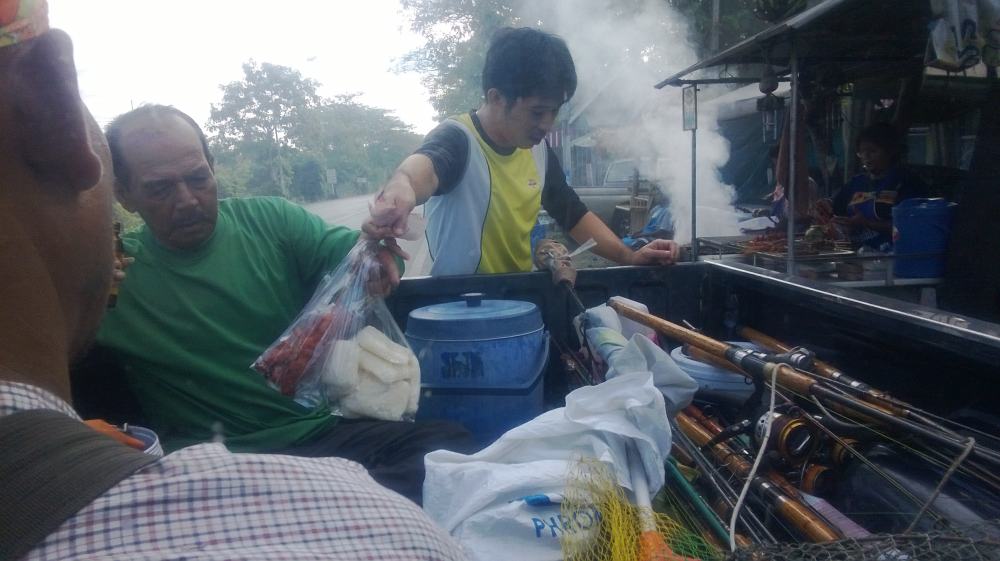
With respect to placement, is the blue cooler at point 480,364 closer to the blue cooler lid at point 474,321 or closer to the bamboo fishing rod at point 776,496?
the blue cooler lid at point 474,321

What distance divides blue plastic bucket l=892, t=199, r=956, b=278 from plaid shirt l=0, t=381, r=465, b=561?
359cm

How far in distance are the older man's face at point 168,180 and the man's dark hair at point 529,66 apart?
1.25 m

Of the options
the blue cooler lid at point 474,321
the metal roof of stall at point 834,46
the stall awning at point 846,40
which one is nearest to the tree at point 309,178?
the stall awning at point 846,40

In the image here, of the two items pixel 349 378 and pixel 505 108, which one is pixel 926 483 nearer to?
pixel 349 378

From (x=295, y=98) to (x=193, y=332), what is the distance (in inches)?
356

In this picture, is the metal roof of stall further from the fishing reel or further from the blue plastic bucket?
the fishing reel

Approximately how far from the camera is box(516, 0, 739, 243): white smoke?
42.2 feet

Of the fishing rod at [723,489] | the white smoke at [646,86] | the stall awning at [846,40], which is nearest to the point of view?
the fishing rod at [723,489]

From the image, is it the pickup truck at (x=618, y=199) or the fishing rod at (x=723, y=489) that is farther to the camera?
the pickup truck at (x=618, y=199)

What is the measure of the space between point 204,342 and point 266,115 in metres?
7.36

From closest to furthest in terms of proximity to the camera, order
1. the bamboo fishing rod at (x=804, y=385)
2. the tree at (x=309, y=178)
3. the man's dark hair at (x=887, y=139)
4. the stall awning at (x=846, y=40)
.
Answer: the bamboo fishing rod at (x=804, y=385) → the stall awning at (x=846, y=40) → the man's dark hair at (x=887, y=139) → the tree at (x=309, y=178)

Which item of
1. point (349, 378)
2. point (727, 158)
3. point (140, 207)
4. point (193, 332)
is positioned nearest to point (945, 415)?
point (349, 378)

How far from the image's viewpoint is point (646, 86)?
15.4 metres

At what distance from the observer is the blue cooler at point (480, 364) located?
2256 millimetres
